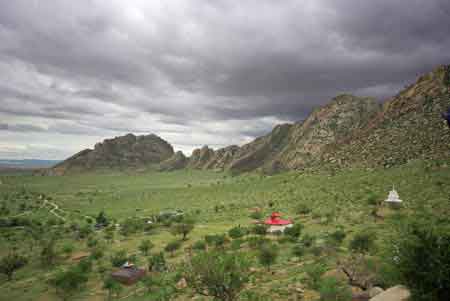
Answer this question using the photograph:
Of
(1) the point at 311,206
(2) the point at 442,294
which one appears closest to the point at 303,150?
(1) the point at 311,206

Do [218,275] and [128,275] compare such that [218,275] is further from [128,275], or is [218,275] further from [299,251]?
[128,275]

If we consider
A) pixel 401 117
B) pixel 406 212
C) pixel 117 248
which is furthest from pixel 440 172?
pixel 117 248

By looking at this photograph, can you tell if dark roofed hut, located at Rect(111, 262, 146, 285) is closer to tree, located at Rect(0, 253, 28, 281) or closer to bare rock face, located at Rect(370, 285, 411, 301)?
tree, located at Rect(0, 253, 28, 281)

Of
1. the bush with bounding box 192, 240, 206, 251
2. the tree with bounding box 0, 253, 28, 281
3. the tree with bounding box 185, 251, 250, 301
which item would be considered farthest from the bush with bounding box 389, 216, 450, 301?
the tree with bounding box 0, 253, 28, 281

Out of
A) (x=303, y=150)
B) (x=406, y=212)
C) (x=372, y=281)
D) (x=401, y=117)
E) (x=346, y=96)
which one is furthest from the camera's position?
(x=346, y=96)

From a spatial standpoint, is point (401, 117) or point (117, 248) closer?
point (117, 248)

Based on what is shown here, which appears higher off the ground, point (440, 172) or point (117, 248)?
point (440, 172)

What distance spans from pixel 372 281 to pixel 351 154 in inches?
2521

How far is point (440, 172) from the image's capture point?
40156 mm

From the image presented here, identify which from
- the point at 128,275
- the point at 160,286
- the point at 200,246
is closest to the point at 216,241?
the point at 200,246

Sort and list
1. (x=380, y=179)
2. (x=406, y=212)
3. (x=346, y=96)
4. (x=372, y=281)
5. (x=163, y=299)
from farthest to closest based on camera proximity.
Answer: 1. (x=346, y=96)
2. (x=380, y=179)
3. (x=406, y=212)
4. (x=163, y=299)
5. (x=372, y=281)

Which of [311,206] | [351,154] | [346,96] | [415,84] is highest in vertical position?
[346,96]

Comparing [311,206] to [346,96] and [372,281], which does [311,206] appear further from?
[346,96]

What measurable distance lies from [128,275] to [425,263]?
20147mm
